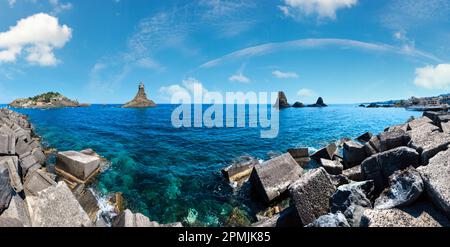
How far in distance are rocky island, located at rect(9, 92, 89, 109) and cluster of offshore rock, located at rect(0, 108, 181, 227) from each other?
528ft

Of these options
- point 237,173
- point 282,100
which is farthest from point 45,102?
point 237,173

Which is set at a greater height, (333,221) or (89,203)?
(333,221)

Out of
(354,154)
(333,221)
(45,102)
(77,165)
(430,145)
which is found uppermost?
(45,102)

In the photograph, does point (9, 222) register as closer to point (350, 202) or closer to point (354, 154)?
point (350, 202)

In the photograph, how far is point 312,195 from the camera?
246 inches

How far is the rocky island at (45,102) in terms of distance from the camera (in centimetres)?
14385

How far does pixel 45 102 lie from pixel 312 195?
19042 cm

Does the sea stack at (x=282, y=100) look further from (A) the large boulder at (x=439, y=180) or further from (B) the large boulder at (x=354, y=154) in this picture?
(A) the large boulder at (x=439, y=180)

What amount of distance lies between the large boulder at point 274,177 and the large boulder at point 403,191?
193 inches

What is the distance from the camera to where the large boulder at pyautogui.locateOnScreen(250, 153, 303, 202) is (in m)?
9.67

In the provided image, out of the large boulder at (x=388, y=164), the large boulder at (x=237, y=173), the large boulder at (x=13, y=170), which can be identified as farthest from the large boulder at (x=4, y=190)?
the large boulder at (x=388, y=164)

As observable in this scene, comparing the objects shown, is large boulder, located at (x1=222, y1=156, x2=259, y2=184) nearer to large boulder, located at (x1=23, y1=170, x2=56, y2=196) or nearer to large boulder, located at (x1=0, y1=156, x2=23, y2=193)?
large boulder, located at (x1=23, y1=170, x2=56, y2=196)

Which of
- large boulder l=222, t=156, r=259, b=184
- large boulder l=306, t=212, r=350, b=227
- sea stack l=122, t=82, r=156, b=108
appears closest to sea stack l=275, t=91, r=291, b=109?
sea stack l=122, t=82, r=156, b=108
